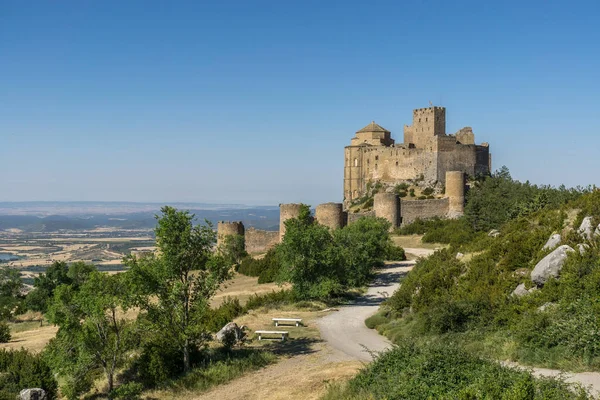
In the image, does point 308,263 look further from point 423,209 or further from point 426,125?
point 426,125

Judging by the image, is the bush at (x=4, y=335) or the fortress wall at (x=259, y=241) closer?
the bush at (x=4, y=335)

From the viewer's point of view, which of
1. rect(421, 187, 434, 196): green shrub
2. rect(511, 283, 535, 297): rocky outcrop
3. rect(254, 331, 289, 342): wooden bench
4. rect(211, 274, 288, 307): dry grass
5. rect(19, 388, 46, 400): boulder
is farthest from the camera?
rect(421, 187, 434, 196): green shrub

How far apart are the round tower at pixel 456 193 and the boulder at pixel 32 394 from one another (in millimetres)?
36900

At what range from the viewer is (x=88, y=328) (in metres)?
14.7

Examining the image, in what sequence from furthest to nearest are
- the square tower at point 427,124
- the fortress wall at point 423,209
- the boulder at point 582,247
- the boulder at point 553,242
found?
the square tower at point 427,124 → the fortress wall at point 423,209 → the boulder at point 553,242 → the boulder at point 582,247

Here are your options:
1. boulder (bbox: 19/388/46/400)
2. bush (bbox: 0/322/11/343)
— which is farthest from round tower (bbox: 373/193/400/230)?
boulder (bbox: 19/388/46/400)

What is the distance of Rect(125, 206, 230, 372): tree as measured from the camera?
15.4m

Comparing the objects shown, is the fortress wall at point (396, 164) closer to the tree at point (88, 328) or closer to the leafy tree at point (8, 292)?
the leafy tree at point (8, 292)

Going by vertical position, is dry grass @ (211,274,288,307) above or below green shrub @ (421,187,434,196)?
below

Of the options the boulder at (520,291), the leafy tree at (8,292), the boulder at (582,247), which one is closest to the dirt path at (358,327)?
the boulder at (520,291)

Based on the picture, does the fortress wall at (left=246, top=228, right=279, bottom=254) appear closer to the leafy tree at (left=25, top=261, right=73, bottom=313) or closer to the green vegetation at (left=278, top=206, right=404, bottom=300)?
the leafy tree at (left=25, top=261, right=73, bottom=313)

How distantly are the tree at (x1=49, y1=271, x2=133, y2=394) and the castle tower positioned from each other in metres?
43.9

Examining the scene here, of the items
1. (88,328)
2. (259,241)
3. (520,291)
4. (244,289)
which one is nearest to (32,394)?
(88,328)

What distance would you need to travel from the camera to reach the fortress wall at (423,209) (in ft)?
156
